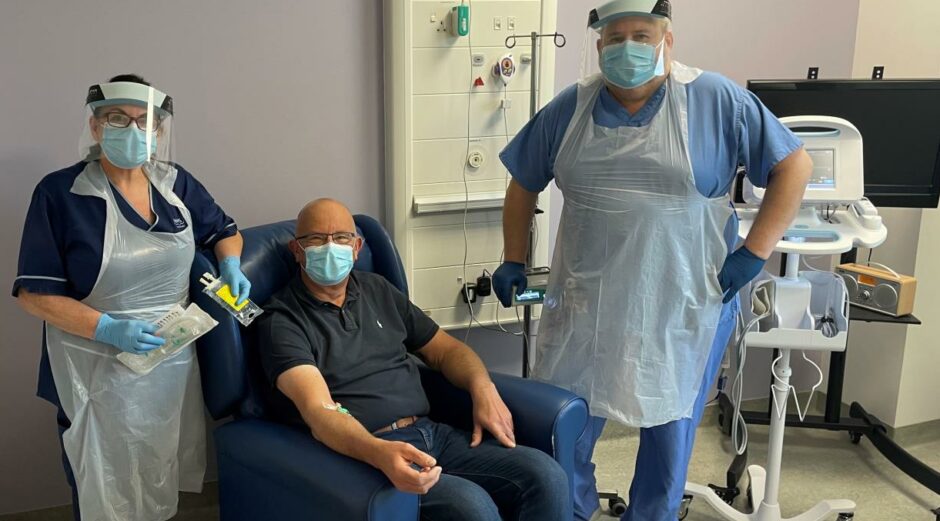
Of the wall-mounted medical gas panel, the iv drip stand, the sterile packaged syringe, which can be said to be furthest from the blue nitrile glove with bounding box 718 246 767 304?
the sterile packaged syringe

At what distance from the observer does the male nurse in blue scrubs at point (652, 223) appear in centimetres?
186

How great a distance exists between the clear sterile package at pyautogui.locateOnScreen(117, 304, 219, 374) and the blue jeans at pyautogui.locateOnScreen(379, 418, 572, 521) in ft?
1.58

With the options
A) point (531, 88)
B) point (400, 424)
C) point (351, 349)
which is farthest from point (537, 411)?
point (531, 88)

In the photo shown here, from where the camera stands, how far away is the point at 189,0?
2.16 m

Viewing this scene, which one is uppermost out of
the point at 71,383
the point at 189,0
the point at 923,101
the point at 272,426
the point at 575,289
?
the point at 189,0

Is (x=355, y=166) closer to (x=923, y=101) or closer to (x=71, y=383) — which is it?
(x=71, y=383)

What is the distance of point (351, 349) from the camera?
1.95 metres

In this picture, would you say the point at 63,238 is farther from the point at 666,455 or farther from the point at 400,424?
the point at 666,455

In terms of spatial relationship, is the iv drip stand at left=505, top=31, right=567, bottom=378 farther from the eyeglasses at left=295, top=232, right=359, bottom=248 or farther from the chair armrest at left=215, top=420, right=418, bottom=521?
the chair armrest at left=215, top=420, right=418, bottom=521

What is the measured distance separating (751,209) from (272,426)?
1.50 metres

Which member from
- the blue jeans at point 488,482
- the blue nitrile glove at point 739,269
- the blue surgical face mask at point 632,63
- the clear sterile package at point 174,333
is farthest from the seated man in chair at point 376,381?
the blue surgical face mask at point 632,63

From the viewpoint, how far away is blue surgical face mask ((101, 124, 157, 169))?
5.56 feet

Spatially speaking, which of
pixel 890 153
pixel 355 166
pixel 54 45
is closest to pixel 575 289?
pixel 355 166

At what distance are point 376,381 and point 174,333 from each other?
18.4 inches
